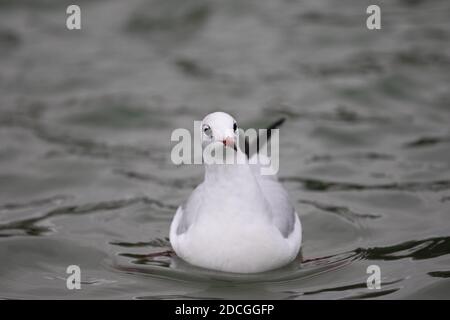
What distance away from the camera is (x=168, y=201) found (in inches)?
305

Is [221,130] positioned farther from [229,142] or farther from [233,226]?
[233,226]

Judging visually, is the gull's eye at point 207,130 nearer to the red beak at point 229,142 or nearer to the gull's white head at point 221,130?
the gull's white head at point 221,130

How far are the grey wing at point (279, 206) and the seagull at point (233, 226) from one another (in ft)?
0.08

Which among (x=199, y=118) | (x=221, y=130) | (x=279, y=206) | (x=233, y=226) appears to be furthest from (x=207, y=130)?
(x=199, y=118)

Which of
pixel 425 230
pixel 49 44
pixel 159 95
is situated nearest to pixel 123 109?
pixel 159 95

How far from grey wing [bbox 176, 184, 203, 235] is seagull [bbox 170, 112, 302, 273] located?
0.04 meters

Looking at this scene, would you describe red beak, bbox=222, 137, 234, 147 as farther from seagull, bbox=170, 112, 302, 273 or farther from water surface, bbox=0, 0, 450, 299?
water surface, bbox=0, 0, 450, 299

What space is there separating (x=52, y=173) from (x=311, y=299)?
385cm

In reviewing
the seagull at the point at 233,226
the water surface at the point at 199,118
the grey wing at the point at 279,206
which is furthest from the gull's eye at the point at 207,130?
the water surface at the point at 199,118

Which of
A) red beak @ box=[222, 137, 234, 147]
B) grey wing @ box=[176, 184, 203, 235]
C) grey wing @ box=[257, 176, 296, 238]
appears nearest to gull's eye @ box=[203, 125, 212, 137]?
red beak @ box=[222, 137, 234, 147]

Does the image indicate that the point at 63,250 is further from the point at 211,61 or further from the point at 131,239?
the point at 211,61

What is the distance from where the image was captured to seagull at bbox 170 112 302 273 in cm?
566

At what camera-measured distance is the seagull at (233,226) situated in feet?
18.6

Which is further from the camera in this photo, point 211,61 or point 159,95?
point 211,61
